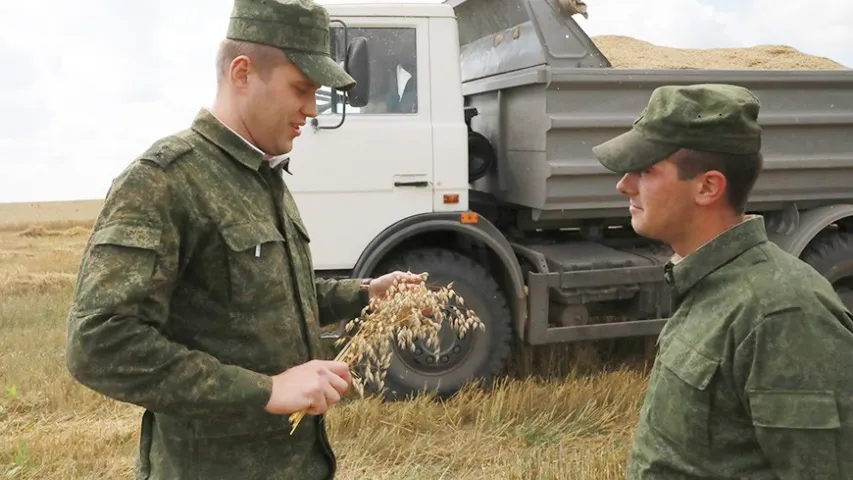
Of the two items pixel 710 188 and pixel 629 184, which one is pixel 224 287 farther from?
pixel 710 188

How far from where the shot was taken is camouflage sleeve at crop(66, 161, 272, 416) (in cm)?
123

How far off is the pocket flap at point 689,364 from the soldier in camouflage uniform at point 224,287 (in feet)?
2.12

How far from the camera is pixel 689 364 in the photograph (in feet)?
4.40

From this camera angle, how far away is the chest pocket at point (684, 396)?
1.31m

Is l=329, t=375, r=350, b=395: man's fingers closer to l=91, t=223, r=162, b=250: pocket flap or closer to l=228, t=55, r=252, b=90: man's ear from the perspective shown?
l=91, t=223, r=162, b=250: pocket flap

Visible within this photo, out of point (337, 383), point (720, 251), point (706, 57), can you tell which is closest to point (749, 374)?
point (720, 251)

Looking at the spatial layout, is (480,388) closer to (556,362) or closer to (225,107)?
(556,362)

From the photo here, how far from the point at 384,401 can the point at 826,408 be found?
3171mm

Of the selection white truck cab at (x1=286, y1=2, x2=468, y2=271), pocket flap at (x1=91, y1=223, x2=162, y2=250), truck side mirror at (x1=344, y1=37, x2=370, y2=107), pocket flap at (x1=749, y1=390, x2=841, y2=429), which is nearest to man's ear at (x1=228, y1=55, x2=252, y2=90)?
pocket flap at (x1=91, y1=223, x2=162, y2=250)

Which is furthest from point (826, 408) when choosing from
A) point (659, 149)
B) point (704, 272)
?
point (659, 149)

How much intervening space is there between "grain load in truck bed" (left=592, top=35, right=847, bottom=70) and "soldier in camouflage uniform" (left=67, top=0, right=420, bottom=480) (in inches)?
152

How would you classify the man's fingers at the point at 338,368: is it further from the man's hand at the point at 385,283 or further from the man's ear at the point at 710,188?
the man's ear at the point at 710,188

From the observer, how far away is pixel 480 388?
13.8ft

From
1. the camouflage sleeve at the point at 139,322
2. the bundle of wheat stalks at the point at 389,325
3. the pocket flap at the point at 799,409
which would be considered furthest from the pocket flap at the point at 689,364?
the camouflage sleeve at the point at 139,322
